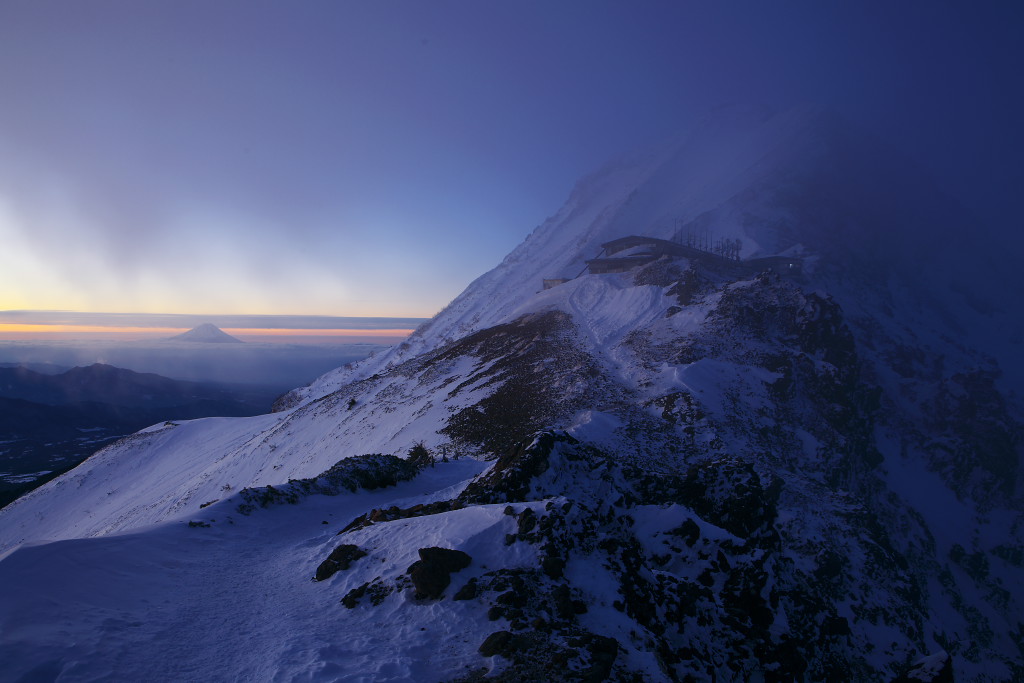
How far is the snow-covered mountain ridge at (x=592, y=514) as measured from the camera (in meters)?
8.49

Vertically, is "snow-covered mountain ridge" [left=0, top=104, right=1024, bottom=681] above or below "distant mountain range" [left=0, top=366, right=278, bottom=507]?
above

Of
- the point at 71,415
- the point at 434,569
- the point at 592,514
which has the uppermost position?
the point at 592,514

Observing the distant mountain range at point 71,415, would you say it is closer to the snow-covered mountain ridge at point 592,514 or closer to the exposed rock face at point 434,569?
the snow-covered mountain ridge at point 592,514

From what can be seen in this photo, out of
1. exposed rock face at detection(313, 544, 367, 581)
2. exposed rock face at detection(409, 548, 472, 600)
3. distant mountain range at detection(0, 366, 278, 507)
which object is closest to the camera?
exposed rock face at detection(409, 548, 472, 600)

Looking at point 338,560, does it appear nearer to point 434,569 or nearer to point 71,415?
point 434,569

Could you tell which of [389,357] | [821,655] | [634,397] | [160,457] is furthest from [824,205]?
[160,457]

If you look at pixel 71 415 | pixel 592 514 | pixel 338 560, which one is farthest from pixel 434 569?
pixel 71 415

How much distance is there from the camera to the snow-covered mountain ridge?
334 inches

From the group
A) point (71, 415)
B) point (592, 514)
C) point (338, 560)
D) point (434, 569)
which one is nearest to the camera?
point (434, 569)

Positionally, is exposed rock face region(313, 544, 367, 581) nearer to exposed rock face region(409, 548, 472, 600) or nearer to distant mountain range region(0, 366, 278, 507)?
exposed rock face region(409, 548, 472, 600)

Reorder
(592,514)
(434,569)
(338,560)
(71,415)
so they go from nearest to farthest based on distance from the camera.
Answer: (434,569)
(338,560)
(592,514)
(71,415)

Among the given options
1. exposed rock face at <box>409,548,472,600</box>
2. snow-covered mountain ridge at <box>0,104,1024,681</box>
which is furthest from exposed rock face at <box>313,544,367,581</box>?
exposed rock face at <box>409,548,472,600</box>

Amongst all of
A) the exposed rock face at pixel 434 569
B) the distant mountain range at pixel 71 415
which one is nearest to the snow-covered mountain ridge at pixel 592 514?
the exposed rock face at pixel 434 569

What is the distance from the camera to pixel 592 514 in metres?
12.1
